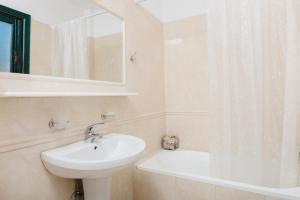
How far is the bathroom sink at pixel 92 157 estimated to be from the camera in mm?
811

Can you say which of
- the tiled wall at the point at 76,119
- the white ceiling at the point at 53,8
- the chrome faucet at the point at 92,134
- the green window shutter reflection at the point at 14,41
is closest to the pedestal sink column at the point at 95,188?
the tiled wall at the point at 76,119

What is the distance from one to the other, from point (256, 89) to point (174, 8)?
1.39m

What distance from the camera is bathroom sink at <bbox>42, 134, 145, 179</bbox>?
0.81m

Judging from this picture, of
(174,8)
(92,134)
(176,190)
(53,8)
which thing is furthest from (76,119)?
(174,8)

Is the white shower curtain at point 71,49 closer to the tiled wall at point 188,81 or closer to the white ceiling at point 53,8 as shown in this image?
the white ceiling at point 53,8

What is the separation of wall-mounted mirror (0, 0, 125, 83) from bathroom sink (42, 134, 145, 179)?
16.5 inches

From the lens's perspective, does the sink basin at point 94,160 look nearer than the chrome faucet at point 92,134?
Yes

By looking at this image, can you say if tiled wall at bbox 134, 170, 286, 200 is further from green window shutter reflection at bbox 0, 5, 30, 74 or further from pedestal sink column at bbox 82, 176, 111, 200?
green window shutter reflection at bbox 0, 5, 30, 74

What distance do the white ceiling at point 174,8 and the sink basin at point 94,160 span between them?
148 centimetres

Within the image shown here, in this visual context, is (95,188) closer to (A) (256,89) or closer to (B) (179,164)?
(B) (179,164)

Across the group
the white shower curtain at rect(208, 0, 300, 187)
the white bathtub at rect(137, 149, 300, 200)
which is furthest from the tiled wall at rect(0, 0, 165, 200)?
the white shower curtain at rect(208, 0, 300, 187)

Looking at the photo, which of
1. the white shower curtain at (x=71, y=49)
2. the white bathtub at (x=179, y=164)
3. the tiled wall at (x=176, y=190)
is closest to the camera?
the white shower curtain at (x=71, y=49)

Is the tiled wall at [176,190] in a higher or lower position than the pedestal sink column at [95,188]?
lower

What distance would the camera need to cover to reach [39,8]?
0.98 metres
